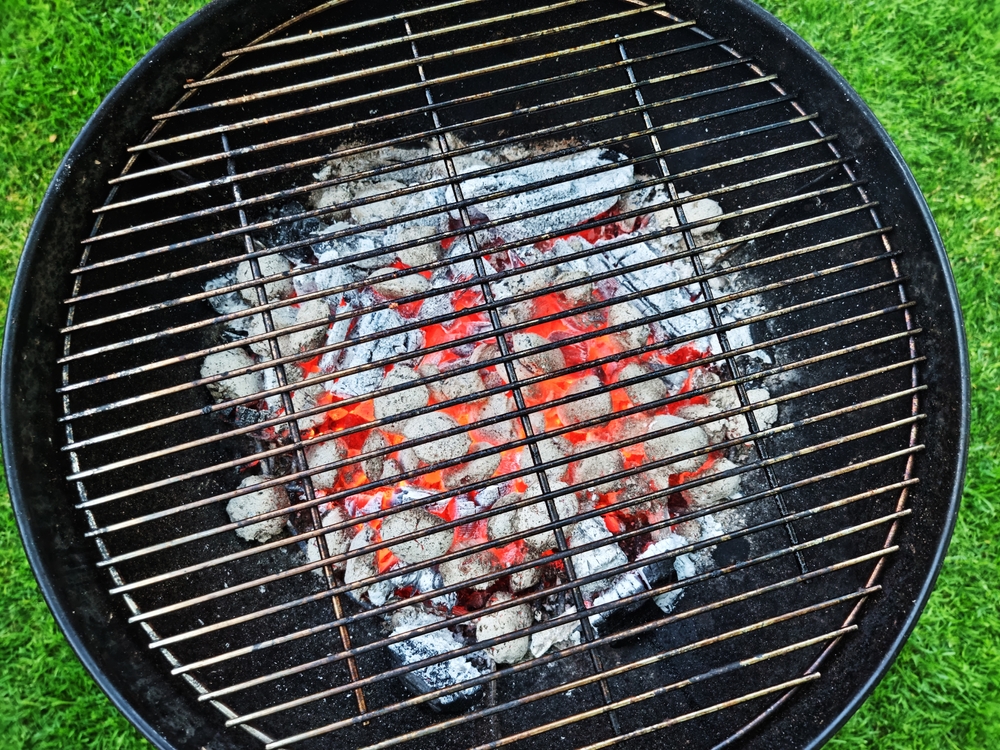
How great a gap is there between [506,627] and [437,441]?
1.60ft

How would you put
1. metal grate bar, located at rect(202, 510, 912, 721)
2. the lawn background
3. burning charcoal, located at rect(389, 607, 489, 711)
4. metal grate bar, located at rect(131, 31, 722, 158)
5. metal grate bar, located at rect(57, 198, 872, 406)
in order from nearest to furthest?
metal grate bar, located at rect(202, 510, 912, 721) → metal grate bar, located at rect(57, 198, 872, 406) → metal grate bar, located at rect(131, 31, 722, 158) → burning charcoal, located at rect(389, 607, 489, 711) → the lawn background

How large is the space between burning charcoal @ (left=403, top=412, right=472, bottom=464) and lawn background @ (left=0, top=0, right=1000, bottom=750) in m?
1.18

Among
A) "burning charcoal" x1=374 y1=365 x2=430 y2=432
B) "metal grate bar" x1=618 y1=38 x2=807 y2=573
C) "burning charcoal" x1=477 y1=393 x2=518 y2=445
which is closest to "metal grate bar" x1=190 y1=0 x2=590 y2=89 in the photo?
"metal grate bar" x1=618 y1=38 x2=807 y2=573

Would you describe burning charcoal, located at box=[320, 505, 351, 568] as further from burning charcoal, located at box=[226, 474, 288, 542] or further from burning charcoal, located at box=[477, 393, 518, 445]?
burning charcoal, located at box=[477, 393, 518, 445]

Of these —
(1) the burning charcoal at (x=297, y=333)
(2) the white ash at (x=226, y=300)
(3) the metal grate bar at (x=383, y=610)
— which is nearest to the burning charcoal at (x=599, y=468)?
(3) the metal grate bar at (x=383, y=610)

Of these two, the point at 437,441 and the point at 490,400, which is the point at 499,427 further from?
the point at 437,441

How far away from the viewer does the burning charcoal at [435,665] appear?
69.9 inches

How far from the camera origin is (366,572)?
1.86m

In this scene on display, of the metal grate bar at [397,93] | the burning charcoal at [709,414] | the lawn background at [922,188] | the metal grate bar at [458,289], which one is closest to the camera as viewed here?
the metal grate bar at [458,289]

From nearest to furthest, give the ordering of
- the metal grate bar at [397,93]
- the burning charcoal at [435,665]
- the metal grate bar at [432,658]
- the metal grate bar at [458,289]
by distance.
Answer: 1. the metal grate bar at [432,658]
2. the metal grate bar at [458,289]
3. the metal grate bar at [397,93]
4. the burning charcoal at [435,665]

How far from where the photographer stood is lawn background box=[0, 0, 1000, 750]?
209 cm

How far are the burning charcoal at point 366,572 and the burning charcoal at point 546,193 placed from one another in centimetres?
91

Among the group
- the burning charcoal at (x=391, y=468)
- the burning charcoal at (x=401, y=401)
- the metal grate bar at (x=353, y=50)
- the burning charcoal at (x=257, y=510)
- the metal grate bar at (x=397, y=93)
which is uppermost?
the metal grate bar at (x=353, y=50)

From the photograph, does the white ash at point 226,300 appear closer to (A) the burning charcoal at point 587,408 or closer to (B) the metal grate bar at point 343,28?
(B) the metal grate bar at point 343,28
